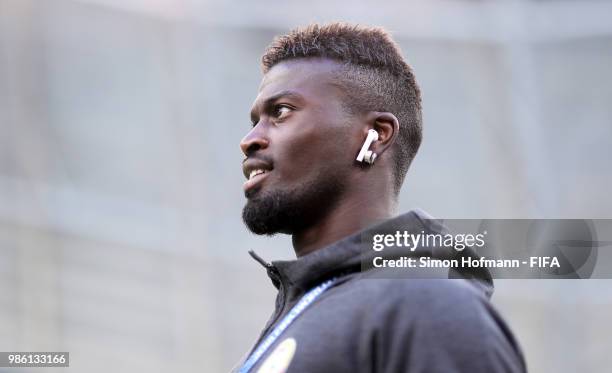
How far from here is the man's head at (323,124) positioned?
2.19m

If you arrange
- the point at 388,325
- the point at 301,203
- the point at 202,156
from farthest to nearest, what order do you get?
the point at 202,156 → the point at 301,203 → the point at 388,325

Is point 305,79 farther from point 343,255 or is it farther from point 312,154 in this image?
point 343,255

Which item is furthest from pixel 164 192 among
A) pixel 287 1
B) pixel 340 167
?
pixel 340 167

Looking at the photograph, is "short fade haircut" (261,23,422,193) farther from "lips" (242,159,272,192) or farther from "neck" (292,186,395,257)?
"lips" (242,159,272,192)

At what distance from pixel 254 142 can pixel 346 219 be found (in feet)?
0.86

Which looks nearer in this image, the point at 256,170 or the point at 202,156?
the point at 256,170

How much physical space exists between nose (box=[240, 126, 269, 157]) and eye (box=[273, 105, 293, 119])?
53 millimetres

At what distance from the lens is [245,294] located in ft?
25.9

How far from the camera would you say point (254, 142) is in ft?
7.41

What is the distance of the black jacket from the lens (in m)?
1.69

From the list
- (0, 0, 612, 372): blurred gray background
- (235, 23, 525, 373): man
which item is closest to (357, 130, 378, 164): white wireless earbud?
(235, 23, 525, 373): man

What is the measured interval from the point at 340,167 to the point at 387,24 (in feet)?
20.1

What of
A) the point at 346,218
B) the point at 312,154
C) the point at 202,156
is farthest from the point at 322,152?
the point at 202,156

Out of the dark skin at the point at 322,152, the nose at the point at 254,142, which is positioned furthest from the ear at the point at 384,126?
the nose at the point at 254,142
